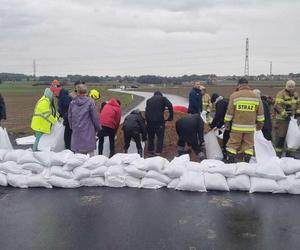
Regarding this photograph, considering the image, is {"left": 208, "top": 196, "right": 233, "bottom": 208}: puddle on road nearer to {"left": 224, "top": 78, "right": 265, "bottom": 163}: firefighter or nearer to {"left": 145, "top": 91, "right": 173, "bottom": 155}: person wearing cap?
{"left": 224, "top": 78, "right": 265, "bottom": 163}: firefighter

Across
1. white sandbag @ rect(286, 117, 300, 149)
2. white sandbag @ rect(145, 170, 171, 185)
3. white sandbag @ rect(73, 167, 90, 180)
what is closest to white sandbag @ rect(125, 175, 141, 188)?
white sandbag @ rect(145, 170, 171, 185)

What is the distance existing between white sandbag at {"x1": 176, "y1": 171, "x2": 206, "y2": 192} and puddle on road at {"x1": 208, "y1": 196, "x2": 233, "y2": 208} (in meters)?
0.41

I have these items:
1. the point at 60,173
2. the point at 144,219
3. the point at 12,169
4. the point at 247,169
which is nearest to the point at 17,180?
the point at 12,169

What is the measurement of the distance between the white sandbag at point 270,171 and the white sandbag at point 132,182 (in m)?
1.94

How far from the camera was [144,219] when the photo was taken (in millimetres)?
5598

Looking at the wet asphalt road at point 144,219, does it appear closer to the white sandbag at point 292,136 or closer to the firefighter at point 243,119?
the firefighter at point 243,119

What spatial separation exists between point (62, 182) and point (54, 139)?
192cm

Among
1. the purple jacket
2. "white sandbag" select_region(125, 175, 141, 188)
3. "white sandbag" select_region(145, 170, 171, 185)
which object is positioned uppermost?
the purple jacket

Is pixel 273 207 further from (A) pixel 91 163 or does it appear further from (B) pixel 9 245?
(B) pixel 9 245

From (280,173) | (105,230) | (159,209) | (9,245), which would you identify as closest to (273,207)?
(280,173)

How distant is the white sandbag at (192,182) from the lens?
696cm

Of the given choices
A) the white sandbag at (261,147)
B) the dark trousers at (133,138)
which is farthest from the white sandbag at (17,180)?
the white sandbag at (261,147)

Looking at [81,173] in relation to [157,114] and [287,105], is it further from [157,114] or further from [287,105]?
[287,105]

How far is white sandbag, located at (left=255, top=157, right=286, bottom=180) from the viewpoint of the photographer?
6914 millimetres
